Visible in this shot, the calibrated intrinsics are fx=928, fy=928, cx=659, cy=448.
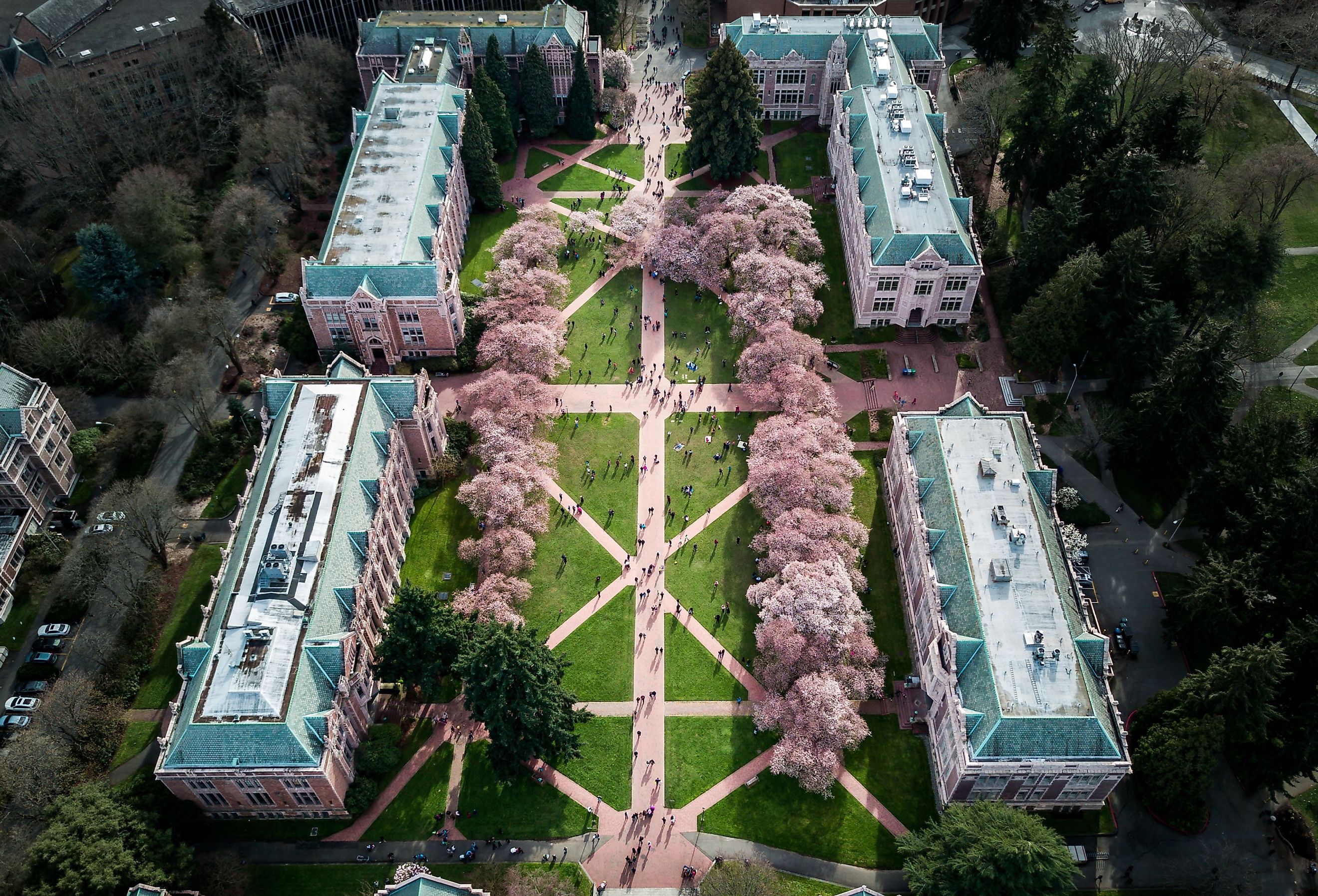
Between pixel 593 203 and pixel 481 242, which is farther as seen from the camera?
pixel 593 203

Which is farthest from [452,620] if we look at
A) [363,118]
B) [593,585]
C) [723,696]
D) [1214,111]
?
[1214,111]

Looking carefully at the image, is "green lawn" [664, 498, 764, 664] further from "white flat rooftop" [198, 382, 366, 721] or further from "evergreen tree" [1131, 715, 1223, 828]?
"white flat rooftop" [198, 382, 366, 721]

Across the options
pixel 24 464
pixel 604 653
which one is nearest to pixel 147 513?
pixel 24 464

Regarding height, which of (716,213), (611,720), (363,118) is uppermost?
(363,118)

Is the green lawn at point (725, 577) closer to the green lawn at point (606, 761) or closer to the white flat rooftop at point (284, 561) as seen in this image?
the green lawn at point (606, 761)

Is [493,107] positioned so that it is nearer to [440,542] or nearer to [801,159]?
[801,159]

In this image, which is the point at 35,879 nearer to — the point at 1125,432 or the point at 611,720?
the point at 611,720

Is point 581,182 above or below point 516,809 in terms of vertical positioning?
above
